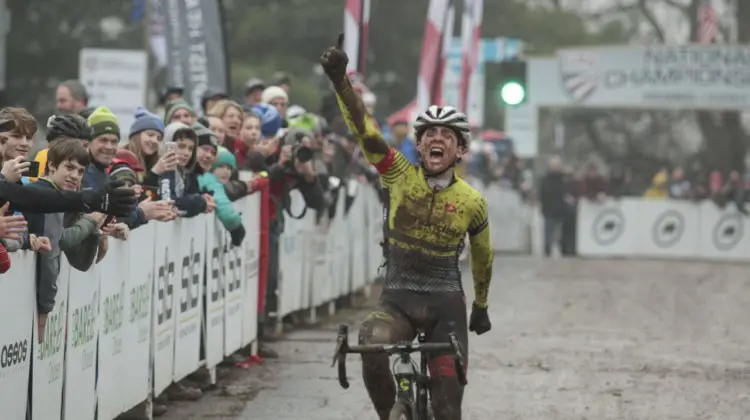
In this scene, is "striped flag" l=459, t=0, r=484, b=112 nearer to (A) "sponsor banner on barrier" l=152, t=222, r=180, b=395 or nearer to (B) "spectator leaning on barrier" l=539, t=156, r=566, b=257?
(B) "spectator leaning on barrier" l=539, t=156, r=566, b=257

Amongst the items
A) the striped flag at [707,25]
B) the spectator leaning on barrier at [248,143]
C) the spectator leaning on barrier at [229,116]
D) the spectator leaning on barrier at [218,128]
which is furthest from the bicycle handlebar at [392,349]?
the striped flag at [707,25]

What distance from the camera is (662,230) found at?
1446 inches

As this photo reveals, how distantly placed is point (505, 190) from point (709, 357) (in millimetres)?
21830

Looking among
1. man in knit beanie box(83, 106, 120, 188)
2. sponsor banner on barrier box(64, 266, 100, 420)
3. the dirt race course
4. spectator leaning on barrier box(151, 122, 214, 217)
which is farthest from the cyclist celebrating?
spectator leaning on barrier box(151, 122, 214, 217)

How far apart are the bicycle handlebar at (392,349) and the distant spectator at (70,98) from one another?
5943mm

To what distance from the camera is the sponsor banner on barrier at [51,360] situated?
28.4 ft

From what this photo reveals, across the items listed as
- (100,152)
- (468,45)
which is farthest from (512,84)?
(100,152)

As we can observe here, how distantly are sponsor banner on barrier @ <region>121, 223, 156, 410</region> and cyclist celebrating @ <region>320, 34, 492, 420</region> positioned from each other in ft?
7.41

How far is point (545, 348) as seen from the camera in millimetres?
16203

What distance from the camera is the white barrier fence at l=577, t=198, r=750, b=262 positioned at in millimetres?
36531

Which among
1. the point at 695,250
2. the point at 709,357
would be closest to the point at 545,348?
the point at 709,357

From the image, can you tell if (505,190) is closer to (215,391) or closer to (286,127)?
(286,127)

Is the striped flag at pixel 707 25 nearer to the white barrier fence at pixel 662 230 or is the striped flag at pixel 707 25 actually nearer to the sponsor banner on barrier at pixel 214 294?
the white barrier fence at pixel 662 230

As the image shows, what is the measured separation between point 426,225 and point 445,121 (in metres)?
0.51
